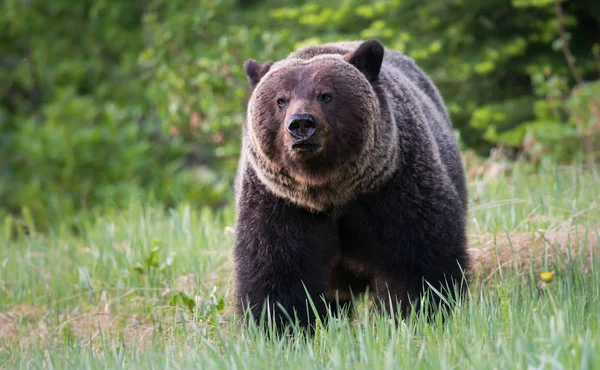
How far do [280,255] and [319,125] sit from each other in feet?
2.62

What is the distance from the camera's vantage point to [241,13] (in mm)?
13938

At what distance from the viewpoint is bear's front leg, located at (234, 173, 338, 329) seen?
4516mm

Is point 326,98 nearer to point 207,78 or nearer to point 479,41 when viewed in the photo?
point 207,78

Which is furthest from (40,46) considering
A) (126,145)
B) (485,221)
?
(485,221)

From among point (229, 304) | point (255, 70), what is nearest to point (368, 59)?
point (255, 70)

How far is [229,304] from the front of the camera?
536 centimetres

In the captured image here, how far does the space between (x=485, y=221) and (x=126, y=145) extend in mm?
9234

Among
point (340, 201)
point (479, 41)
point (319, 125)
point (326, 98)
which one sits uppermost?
point (479, 41)

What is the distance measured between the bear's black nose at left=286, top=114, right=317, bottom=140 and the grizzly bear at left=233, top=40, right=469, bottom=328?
14 cm

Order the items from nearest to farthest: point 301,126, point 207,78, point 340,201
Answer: point 301,126, point 340,201, point 207,78

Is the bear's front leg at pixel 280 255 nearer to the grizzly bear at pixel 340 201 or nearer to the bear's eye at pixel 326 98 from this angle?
the grizzly bear at pixel 340 201

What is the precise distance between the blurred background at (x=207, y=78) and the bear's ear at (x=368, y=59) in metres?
4.86

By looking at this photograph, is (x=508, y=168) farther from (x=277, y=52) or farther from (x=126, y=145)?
(x=126, y=145)

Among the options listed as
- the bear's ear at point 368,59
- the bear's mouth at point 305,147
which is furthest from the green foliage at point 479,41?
the bear's mouth at point 305,147
